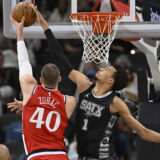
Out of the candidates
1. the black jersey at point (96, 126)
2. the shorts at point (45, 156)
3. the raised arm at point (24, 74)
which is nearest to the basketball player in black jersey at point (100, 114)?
the black jersey at point (96, 126)

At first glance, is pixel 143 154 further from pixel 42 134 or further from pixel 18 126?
pixel 18 126

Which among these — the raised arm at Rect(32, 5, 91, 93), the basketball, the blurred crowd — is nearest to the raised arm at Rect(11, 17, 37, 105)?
the basketball

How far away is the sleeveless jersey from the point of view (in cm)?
487

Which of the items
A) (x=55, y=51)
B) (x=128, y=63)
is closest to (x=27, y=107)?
(x=55, y=51)

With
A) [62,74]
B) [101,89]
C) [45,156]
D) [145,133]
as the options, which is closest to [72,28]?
[101,89]

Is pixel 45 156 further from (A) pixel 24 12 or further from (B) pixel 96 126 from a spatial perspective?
(A) pixel 24 12

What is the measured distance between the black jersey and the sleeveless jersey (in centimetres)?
33

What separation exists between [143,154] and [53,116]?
6.71ft

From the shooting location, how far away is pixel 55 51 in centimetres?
516

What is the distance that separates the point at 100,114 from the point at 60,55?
Result: 2.42ft

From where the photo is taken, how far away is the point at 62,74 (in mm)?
8305

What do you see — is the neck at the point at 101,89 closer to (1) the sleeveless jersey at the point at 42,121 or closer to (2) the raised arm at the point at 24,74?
(1) the sleeveless jersey at the point at 42,121

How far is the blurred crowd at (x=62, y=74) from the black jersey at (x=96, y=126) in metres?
2.43

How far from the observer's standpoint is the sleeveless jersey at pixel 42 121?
4867 millimetres
